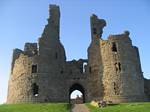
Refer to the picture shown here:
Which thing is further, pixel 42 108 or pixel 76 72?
pixel 76 72

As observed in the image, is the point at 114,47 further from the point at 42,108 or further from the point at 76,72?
the point at 42,108

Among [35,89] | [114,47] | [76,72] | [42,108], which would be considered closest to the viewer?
[42,108]

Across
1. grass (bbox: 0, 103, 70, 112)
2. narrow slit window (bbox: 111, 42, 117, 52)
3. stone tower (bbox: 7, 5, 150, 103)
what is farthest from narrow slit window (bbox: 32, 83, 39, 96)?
narrow slit window (bbox: 111, 42, 117, 52)

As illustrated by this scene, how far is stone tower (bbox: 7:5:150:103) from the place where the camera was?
42.5 metres

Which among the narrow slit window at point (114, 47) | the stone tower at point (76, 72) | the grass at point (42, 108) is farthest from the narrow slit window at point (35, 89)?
the narrow slit window at point (114, 47)

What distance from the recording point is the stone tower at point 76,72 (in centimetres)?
4247

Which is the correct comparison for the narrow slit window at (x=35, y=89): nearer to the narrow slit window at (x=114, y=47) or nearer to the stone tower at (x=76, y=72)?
the stone tower at (x=76, y=72)

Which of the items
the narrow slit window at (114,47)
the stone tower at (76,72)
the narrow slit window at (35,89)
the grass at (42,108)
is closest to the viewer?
the grass at (42,108)

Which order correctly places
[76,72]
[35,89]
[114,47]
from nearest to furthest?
[35,89]
[114,47]
[76,72]

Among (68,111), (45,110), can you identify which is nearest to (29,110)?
(45,110)

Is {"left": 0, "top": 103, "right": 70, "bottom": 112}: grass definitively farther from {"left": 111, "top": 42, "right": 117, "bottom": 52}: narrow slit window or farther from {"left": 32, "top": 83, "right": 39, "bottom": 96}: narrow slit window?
{"left": 111, "top": 42, "right": 117, "bottom": 52}: narrow slit window

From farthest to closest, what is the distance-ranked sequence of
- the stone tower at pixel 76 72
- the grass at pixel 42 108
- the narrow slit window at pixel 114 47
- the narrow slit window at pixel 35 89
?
1. the narrow slit window at pixel 114 47
2. the narrow slit window at pixel 35 89
3. the stone tower at pixel 76 72
4. the grass at pixel 42 108

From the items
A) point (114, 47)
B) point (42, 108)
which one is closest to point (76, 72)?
point (114, 47)

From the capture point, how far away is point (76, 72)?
1865 inches
